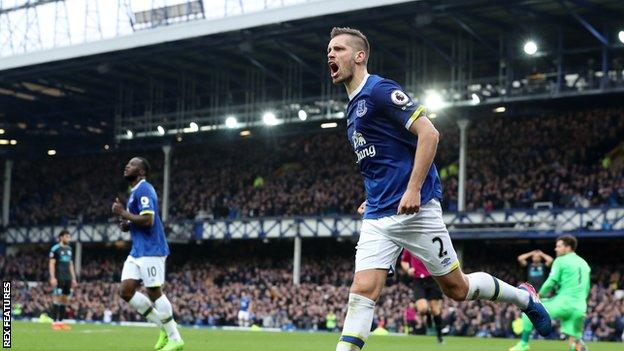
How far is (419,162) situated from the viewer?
7652mm

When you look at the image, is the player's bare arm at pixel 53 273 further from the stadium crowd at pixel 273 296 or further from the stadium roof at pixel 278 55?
the stadium roof at pixel 278 55

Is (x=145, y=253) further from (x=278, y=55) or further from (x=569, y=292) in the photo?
(x=278, y=55)

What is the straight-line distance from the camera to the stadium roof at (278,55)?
3719 cm

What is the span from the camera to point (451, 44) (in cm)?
4141

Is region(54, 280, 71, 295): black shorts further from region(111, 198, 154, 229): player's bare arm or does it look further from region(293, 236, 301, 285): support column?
region(293, 236, 301, 285): support column

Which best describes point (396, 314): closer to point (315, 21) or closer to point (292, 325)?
point (292, 325)

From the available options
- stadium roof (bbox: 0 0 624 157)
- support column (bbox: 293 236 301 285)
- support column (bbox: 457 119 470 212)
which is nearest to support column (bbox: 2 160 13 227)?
stadium roof (bbox: 0 0 624 157)

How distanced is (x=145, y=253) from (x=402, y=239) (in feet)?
20.2

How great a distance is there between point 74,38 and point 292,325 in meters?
21.4

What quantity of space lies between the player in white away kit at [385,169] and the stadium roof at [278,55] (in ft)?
92.1

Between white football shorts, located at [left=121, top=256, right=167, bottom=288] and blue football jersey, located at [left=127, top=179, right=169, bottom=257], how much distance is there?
66mm

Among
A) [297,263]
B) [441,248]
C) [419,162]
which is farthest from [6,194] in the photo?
[419,162]

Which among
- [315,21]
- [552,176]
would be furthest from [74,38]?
[552,176]

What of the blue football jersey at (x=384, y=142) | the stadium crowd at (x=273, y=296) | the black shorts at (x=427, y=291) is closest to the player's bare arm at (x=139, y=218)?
the blue football jersey at (x=384, y=142)
